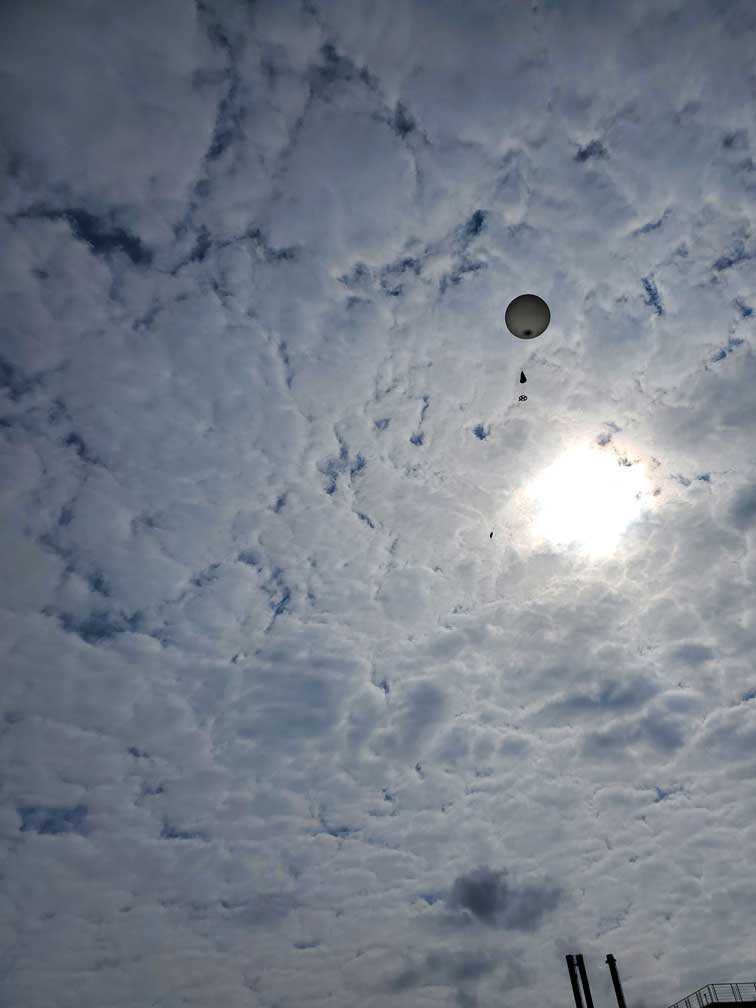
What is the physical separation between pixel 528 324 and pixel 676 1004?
32.0 meters

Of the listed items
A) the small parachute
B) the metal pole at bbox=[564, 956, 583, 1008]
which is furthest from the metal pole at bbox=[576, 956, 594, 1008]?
the small parachute

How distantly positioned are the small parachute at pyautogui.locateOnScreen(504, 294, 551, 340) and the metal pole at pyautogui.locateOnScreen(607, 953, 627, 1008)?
35.1m

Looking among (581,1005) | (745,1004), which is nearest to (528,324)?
(745,1004)

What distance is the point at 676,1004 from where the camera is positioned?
26.5 m

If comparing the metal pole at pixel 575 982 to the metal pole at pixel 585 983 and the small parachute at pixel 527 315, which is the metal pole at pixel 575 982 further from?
the small parachute at pixel 527 315

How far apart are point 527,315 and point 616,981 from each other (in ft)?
117

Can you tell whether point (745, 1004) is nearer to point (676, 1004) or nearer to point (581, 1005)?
point (676, 1004)

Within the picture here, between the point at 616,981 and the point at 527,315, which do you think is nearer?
the point at 527,315

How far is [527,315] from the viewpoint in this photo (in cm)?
1330

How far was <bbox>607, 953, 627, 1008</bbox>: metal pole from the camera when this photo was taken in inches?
1183

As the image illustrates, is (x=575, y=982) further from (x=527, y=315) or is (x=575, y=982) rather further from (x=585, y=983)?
(x=527, y=315)

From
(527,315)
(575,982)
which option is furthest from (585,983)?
(527,315)

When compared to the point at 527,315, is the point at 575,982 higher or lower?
lower

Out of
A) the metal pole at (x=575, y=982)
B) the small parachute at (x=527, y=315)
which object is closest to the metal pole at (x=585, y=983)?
the metal pole at (x=575, y=982)
